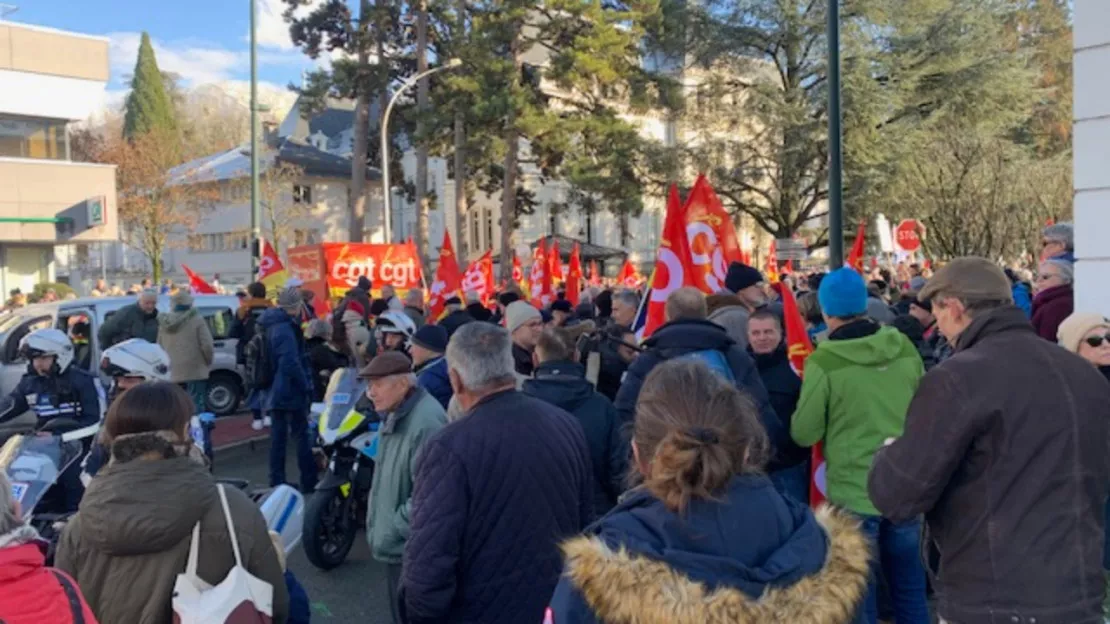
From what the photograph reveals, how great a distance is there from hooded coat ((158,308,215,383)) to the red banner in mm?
5490

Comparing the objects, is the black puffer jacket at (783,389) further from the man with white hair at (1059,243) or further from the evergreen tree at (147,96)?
the evergreen tree at (147,96)

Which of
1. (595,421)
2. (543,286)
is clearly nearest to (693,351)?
(595,421)

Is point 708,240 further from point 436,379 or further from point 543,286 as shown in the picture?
point 543,286

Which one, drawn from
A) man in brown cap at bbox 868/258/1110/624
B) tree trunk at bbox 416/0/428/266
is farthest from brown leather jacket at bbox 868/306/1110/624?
tree trunk at bbox 416/0/428/266

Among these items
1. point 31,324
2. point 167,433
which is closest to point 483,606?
point 167,433

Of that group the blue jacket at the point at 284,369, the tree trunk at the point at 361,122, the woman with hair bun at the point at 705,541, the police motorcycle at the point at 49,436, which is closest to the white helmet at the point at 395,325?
the blue jacket at the point at 284,369

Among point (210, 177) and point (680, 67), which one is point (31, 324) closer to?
point (680, 67)

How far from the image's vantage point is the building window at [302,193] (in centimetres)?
5681

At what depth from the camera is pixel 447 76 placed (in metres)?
30.5

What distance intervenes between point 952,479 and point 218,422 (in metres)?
11.9

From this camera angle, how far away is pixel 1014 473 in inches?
109

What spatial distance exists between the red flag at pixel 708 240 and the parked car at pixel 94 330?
20.8 feet

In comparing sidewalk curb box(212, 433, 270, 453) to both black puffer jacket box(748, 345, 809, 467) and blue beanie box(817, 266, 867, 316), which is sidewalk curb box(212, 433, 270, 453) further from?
blue beanie box(817, 266, 867, 316)

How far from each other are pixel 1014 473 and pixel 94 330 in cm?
1149
